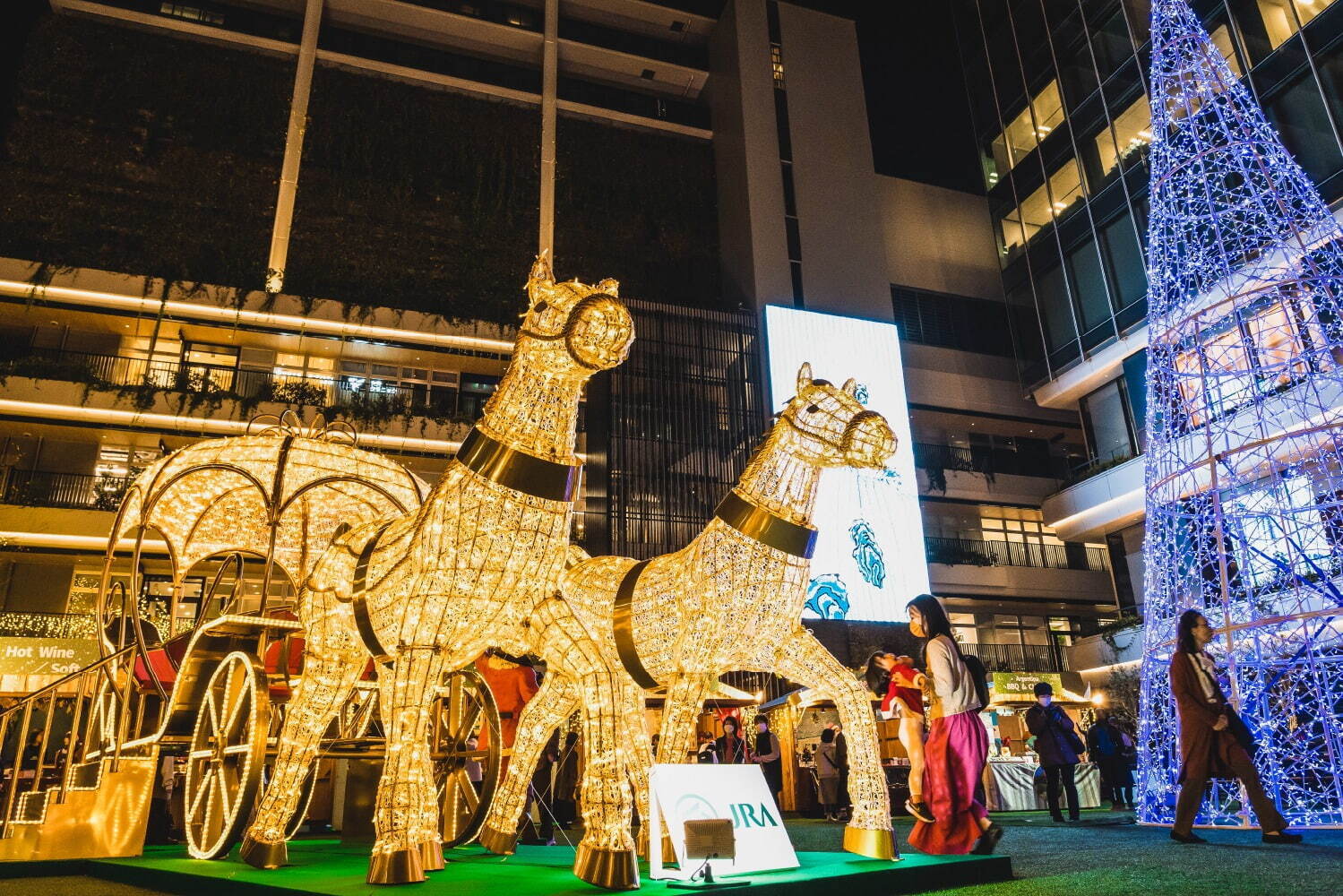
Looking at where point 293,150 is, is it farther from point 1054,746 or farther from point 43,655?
point 1054,746

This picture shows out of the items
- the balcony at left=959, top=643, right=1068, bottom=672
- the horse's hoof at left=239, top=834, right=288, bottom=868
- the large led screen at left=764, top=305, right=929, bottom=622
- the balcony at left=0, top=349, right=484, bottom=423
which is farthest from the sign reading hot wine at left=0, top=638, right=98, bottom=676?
the balcony at left=959, top=643, right=1068, bottom=672

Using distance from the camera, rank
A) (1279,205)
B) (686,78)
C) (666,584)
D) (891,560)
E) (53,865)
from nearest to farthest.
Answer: (666,584) < (53,865) < (1279,205) < (891,560) < (686,78)

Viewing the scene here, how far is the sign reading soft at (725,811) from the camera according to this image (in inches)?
126

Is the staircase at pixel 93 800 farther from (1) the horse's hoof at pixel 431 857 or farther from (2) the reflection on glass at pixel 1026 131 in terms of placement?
(2) the reflection on glass at pixel 1026 131

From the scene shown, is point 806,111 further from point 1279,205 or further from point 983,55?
point 1279,205

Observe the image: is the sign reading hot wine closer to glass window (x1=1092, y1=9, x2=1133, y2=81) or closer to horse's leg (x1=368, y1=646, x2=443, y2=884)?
horse's leg (x1=368, y1=646, x2=443, y2=884)

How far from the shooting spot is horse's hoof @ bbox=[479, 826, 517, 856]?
15.4 feet

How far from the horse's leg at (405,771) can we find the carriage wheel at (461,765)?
6.92 feet

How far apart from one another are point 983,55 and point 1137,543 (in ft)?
46.0

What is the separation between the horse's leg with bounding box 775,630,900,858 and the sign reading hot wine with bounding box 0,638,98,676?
16773 millimetres

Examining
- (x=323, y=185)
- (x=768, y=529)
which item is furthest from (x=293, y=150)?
(x=768, y=529)

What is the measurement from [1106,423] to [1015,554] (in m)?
6.33

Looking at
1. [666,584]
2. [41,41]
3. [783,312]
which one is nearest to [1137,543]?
[783,312]

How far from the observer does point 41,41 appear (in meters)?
20.8
